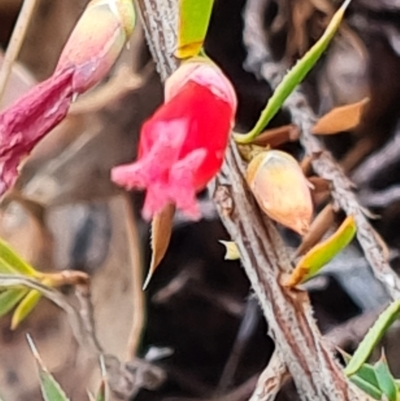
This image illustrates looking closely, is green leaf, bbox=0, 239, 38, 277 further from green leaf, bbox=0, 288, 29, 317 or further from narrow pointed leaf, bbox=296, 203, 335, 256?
narrow pointed leaf, bbox=296, 203, 335, 256

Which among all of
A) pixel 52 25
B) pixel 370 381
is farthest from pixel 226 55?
pixel 370 381

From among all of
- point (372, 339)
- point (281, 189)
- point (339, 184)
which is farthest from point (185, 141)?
point (339, 184)

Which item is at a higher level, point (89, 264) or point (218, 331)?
point (89, 264)

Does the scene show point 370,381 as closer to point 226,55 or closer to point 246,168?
point 246,168

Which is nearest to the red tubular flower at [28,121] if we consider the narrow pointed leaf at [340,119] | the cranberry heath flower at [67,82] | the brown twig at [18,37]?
the cranberry heath flower at [67,82]

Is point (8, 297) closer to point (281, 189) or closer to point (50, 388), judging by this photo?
point (50, 388)

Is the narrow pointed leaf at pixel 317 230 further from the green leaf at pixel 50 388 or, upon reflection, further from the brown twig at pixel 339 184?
the green leaf at pixel 50 388
